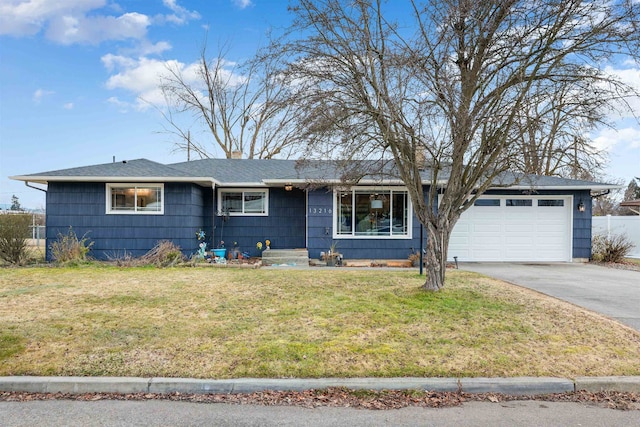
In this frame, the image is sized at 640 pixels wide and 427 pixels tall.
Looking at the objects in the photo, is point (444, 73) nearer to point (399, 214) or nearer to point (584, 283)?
point (584, 283)

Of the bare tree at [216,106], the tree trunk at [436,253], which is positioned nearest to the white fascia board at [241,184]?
the tree trunk at [436,253]

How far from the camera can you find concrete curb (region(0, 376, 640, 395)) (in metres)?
3.43

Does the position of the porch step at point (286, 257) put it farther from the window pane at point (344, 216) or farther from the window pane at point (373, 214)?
the window pane at point (373, 214)

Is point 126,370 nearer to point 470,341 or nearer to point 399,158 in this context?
point 470,341

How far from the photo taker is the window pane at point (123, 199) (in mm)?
11766

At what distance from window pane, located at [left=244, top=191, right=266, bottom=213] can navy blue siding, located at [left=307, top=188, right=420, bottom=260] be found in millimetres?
1992

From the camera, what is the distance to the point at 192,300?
21.1 feet

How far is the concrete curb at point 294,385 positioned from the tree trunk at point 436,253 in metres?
3.20

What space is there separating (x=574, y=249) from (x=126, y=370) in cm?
1419

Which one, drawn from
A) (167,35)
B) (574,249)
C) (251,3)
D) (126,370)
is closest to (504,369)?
(126,370)

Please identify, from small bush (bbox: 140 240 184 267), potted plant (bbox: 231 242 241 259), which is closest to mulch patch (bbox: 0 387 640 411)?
small bush (bbox: 140 240 184 267)

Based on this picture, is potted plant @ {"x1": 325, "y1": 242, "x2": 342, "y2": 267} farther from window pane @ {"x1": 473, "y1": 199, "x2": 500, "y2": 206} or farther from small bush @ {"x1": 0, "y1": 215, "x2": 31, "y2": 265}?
small bush @ {"x1": 0, "y1": 215, "x2": 31, "y2": 265}

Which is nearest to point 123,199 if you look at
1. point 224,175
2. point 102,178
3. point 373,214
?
point 102,178

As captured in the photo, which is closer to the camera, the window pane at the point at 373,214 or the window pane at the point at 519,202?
the window pane at the point at 373,214
